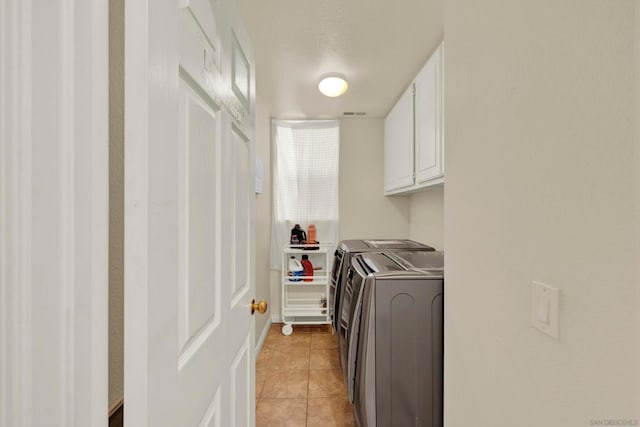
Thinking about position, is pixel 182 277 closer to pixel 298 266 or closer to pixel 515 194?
pixel 515 194

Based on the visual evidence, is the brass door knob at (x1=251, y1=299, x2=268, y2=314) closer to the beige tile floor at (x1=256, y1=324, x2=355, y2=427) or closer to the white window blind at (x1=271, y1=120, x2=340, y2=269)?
the beige tile floor at (x1=256, y1=324, x2=355, y2=427)

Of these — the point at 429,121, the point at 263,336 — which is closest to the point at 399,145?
the point at 429,121

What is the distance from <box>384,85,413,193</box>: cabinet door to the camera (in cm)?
220

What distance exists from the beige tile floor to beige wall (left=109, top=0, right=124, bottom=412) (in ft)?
4.93

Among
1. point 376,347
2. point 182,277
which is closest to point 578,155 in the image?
point 182,277

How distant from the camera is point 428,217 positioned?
262 centimetres

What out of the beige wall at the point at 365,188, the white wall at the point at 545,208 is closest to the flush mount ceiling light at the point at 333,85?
the beige wall at the point at 365,188

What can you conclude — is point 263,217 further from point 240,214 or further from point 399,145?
point 240,214

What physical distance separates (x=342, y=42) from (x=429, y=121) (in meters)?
0.73

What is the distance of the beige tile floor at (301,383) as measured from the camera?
1758 millimetres

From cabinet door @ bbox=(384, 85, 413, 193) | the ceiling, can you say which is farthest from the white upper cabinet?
the ceiling

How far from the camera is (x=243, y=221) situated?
1031mm
